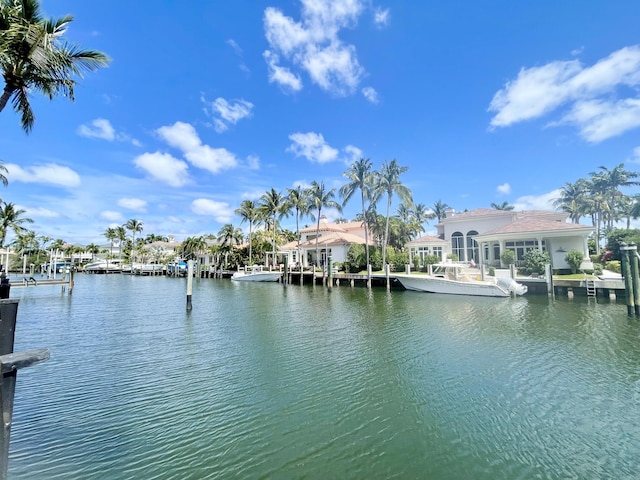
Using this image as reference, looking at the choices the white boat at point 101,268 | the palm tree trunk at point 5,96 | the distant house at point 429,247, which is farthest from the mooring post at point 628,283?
the white boat at point 101,268

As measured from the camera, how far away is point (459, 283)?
25.2 meters

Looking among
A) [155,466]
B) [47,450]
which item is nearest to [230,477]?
[155,466]

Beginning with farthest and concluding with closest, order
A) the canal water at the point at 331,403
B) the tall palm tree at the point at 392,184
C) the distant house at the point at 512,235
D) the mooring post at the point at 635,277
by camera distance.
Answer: the tall palm tree at the point at 392,184
the distant house at the point at 512,235
the mooring post at the point at 635,277
the canal water at the point at 331,403

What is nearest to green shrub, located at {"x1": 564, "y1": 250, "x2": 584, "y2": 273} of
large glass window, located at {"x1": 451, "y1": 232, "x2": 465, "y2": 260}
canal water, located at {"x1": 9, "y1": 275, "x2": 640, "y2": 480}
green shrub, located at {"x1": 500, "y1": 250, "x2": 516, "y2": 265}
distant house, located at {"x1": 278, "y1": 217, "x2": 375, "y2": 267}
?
green shrub, located at {"x1": 500, "y1": 250, "x2": 516, "y2": 265}

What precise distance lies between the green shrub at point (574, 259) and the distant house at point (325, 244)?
2013 cm

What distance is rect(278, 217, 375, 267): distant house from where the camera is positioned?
136ft

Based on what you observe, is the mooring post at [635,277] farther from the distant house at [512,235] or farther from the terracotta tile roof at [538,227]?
the terracotta tile roof at [538,227]

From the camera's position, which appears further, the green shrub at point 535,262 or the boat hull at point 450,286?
the green shrub at point 535,262

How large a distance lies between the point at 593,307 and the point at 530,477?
18.9m

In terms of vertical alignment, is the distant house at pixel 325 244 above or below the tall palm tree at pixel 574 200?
below

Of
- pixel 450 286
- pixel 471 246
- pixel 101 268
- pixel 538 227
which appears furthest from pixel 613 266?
pixel 101 268

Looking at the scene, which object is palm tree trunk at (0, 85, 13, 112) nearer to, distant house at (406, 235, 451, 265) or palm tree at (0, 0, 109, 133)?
palm tree at (0, 0, 109, 133)

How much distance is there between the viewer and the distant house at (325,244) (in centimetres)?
4144

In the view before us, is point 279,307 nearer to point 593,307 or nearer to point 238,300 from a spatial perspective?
point 238,300
